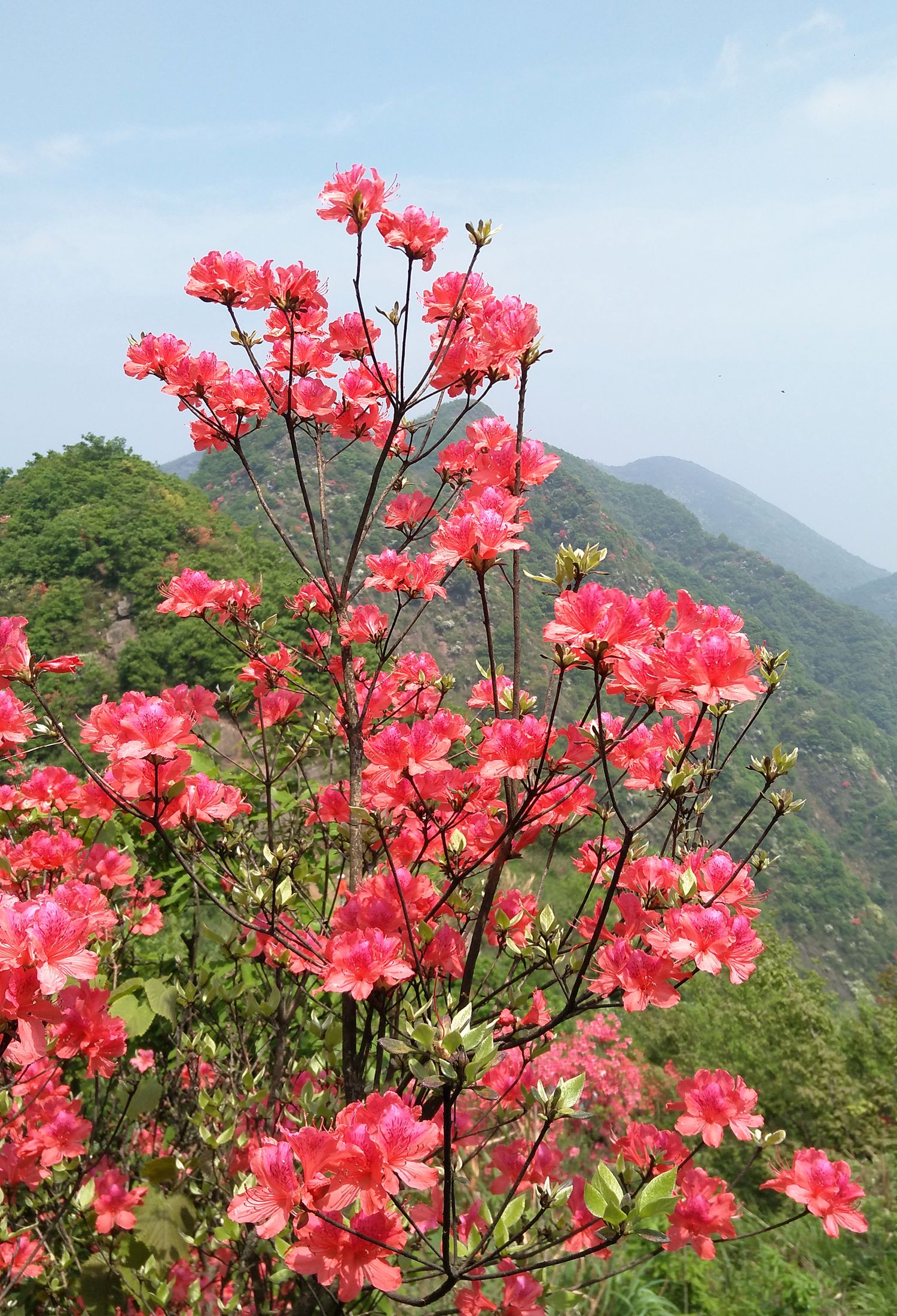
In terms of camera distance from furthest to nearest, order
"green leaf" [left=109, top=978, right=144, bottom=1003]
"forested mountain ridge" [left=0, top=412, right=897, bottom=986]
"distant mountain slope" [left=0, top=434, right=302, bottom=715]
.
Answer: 1. "forested mountain ridge" [left=0, top=412, right=897, bottom=986]
2. "distant mountain slope" [left=0, top=434, right=302, bottom=715]
3. "green leaf" [left=109, top=978, right=144, bottom=1003]

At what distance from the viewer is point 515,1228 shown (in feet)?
3.97

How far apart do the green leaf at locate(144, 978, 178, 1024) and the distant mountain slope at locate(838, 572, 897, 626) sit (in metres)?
158

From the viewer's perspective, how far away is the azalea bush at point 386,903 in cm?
106

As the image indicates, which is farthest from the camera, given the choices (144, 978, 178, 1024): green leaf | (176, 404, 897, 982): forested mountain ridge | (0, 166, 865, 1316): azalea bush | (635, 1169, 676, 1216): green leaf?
(176, 404, 897, 982): forested mountain ridge

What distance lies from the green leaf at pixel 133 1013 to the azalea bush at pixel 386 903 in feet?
0.03

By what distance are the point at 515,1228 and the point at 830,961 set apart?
4528 cm

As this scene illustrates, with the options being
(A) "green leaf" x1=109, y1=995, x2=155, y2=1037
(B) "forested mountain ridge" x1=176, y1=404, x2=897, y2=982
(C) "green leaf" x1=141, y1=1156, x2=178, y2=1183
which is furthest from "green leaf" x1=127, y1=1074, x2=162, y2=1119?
(B) "forested mountain ridge" x1=176, y1=404, x2=897, y2=982

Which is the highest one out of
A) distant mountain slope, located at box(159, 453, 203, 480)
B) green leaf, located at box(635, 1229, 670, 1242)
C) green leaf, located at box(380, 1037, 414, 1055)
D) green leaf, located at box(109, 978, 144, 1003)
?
green leaf, located at box(380, 1037, 414, 1055)

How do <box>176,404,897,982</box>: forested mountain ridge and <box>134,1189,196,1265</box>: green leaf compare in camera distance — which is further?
<box>176,404,897,982</box>: forested mountain ridge

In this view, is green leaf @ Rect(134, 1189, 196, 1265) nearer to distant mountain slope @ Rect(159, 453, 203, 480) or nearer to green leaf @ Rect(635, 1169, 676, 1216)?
green leaf @ Rect(635, 1169, 676, 1216)

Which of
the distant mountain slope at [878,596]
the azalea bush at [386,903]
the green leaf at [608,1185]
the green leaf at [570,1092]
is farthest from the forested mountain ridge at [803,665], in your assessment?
the distant mountain slope at [878,596]

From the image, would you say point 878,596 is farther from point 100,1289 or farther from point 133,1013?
point 100,1289

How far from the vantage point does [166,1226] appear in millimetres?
1990

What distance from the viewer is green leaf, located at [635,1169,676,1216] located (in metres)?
0.95
